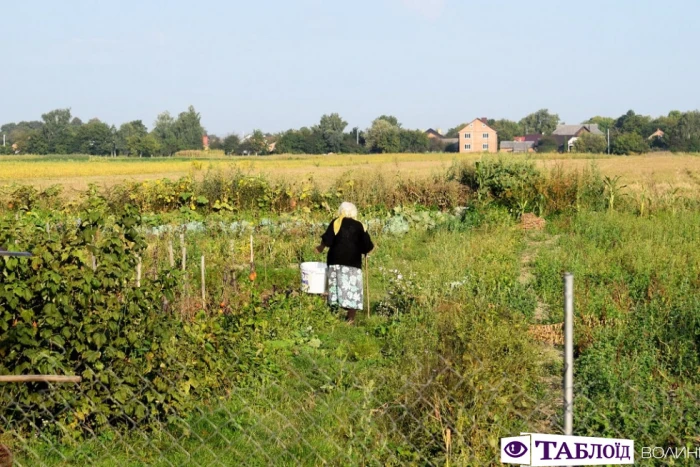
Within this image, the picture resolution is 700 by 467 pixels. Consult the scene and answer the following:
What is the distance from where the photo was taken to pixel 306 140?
279ft

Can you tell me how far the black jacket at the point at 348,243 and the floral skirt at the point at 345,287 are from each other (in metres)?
0.08

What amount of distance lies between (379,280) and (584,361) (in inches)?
191

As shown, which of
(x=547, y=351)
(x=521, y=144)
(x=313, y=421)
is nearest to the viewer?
(x=313, y=421)

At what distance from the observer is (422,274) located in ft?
35.1

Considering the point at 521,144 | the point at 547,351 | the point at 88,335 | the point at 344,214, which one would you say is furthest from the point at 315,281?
the point at 521,144

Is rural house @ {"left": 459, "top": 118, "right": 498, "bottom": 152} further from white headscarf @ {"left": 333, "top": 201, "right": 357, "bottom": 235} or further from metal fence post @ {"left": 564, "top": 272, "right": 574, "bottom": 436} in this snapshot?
metal fence post @ {"left": 564, "top": 272, "right": 574, "bottom": 436}

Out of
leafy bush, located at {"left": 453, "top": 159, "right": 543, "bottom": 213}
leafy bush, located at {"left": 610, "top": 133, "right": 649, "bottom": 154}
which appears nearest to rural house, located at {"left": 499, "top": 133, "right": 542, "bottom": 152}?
leafy bush, located at {"left": 610, "top": 133, "right": 649, "bottom": 154}

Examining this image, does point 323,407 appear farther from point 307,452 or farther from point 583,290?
point 583,290

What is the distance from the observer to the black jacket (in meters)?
9.39

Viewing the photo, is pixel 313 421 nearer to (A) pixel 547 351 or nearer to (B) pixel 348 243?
(A) pixel 547 351

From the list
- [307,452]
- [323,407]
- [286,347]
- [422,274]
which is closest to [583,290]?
[422,274]

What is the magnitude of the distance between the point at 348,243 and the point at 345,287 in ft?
1.57

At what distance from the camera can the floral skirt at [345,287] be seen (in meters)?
9.34

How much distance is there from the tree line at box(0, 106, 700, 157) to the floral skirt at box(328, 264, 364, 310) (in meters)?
74.6
